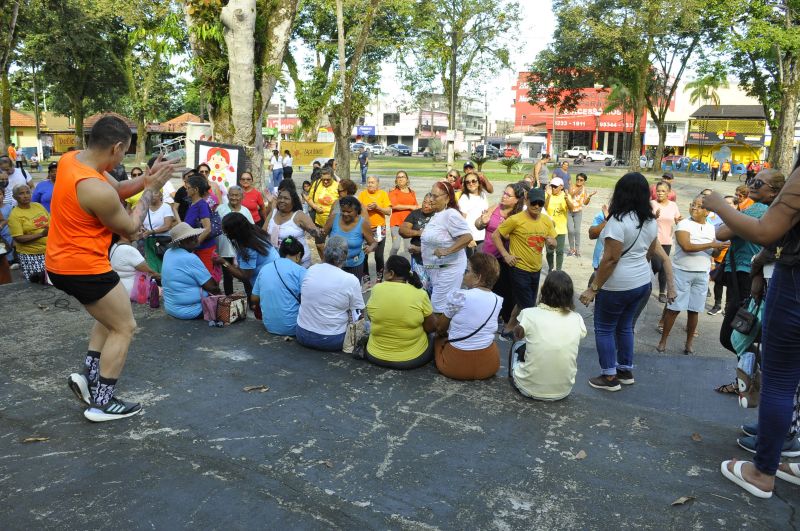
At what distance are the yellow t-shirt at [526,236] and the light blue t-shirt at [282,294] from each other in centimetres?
222

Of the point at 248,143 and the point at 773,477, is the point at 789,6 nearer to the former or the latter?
the point at 248,143

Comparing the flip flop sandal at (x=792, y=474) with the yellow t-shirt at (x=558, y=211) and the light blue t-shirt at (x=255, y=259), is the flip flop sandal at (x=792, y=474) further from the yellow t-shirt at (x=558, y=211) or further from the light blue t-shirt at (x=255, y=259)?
the yellow t-shirt at (x=558, y=211)

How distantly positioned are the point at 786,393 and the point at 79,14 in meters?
39.2

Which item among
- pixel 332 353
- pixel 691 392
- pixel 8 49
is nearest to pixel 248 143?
pixel 332 353

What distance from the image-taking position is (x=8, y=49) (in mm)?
16938

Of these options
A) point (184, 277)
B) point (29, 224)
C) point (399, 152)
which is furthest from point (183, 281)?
point (399, 152)

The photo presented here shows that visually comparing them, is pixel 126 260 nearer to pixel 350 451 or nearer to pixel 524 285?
pixel 350 451

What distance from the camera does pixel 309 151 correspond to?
75.3 ft

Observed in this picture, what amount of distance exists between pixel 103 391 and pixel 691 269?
225 inches

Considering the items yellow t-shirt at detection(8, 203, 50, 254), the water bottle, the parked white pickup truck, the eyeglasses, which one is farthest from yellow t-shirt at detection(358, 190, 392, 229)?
the parked white pickup truck

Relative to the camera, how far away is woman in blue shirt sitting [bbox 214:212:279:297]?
6500 mm

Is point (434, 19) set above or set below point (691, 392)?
above

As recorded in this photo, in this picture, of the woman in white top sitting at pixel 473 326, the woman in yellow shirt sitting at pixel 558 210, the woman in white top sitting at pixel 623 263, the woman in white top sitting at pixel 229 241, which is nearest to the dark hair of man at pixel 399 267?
the woman in white top sitting at pixel 473 326

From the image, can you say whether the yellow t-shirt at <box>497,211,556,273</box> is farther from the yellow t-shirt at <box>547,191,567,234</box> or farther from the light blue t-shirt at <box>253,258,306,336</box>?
the yellow t-shirt at <box>547,191,567,234</box>
